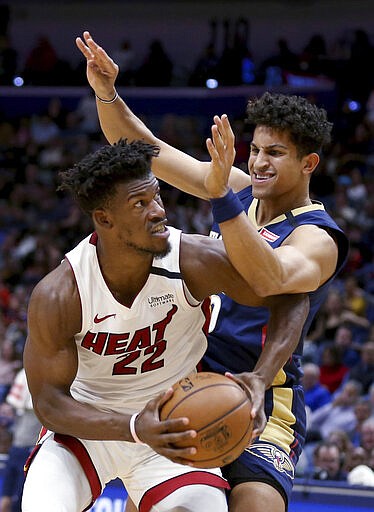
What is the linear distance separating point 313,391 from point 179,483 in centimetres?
540

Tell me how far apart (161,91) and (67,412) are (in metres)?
12.0

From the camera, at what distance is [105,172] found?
3848 millimetres

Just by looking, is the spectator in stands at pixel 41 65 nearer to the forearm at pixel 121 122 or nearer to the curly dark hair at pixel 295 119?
the forearm at pixel 121 122

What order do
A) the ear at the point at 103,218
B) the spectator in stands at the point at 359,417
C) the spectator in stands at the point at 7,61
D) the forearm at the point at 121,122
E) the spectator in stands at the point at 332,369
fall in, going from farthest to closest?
the spectator in stands at the point at 7,61 < the spectator in stands at the point at 332,369 < the spectator in stands at the point at 359,417 < the forearm at the point at 121,122 < the ear at the point at 103,218

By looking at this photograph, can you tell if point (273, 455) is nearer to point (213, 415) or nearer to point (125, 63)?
point (213, 415)

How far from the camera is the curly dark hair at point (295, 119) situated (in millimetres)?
4316

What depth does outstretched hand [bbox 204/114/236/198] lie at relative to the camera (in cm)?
372

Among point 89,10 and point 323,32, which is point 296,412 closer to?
point 323,32

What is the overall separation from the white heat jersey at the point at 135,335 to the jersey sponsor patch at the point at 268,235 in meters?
0.40

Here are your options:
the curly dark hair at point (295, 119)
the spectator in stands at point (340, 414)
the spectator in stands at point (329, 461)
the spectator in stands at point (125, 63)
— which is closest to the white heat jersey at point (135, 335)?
the curly dark hair at point (295, 119)

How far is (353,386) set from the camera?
349 inches

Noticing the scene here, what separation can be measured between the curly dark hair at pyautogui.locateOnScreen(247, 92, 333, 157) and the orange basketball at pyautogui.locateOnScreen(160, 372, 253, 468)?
4.19 feet

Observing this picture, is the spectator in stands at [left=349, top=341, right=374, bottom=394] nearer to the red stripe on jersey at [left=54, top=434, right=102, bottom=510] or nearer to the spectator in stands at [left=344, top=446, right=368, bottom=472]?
the spectator in stands at [left=344, top=446, right=368, bottom=472]

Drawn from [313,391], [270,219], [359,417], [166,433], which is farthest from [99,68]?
[313,391]
